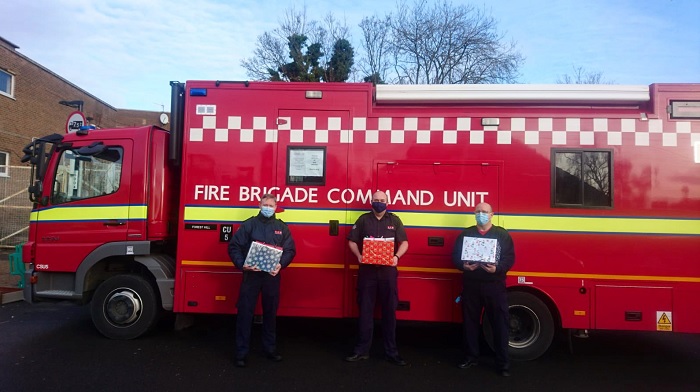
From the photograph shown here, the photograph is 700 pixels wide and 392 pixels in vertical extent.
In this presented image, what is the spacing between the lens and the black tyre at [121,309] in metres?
5.59

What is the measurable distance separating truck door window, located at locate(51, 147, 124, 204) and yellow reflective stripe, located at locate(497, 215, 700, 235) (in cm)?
454

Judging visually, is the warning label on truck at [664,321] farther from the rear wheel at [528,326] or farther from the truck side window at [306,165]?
the truck side window at [306,165]

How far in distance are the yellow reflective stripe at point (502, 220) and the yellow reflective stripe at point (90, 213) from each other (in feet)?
2.26

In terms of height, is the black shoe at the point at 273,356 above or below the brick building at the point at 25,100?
below

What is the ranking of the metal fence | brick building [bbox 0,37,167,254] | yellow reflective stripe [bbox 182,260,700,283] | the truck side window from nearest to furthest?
yellow reflective stripe [bbox 182,260,700,283]
the truck side window
the metal fence
brick building [bbox 0,37,167,254]

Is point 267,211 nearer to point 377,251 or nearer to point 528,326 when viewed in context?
point 377,251

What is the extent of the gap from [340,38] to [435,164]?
17023 millimetres

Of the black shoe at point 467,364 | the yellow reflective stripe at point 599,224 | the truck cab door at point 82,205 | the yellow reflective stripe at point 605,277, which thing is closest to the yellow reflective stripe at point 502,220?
the yellow reflective stripe at point 599,224

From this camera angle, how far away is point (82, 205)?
18.6 ft

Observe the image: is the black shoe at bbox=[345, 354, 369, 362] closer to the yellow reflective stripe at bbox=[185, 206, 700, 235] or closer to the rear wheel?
the yellow reflective stripe at bbox=[185, 206, 700, 235]

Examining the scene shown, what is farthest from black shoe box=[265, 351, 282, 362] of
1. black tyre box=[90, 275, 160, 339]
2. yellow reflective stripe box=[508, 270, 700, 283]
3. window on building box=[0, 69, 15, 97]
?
window on building box=[0, 69, 15, 97]

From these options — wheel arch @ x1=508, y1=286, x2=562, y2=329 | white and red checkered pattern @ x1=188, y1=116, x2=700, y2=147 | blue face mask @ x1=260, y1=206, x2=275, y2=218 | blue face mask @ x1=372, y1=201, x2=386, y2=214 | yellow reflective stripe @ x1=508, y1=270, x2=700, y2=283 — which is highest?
white and red checkered pattern @ x1=188, y1=116, x2=700, y2=147

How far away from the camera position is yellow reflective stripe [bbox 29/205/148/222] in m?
5.54

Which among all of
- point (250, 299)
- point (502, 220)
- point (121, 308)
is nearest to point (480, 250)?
point (502, 220)
